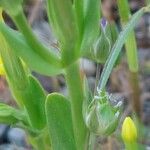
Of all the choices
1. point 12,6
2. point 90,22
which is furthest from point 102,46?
point 12,6

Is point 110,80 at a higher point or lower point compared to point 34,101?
higher

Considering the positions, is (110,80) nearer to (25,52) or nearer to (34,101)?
(34,101)

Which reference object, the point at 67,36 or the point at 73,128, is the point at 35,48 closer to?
the point at 67,36

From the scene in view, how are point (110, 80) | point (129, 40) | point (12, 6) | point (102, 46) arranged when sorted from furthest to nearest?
point (110, 80) < point (129, 40) < point (102, 46) < point (12, 6)

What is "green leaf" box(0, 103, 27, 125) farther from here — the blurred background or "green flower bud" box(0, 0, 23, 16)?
the blurred background

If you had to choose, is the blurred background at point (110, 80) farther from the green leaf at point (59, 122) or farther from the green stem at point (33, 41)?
the green stem at point (33, 41)

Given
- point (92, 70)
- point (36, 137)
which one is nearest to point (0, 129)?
point (92, 70)

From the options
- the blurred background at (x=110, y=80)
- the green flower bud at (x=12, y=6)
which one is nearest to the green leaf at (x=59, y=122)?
the green flower bud at (x=12, y=6)
